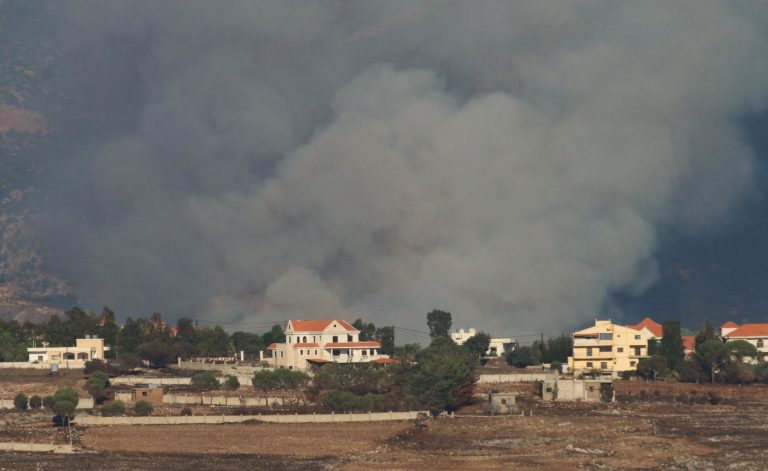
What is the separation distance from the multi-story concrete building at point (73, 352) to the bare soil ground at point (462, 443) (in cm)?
4019

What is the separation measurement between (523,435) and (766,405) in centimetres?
3022

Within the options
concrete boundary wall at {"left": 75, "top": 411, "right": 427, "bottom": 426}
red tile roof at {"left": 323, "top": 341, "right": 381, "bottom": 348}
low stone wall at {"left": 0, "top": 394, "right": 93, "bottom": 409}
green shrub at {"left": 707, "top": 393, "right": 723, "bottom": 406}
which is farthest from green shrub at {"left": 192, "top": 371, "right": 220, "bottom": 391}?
green shrub at {"left": 707, "top": 393, "right": 723, "bottom": 406}

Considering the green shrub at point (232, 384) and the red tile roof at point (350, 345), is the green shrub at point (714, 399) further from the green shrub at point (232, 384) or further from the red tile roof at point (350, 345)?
the green shrub at point (232, 384)

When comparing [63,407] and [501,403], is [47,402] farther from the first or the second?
[501,403]

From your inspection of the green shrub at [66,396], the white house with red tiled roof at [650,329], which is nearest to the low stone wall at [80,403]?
the green shrub at [66,396]

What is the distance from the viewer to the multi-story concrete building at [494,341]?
19371 cm

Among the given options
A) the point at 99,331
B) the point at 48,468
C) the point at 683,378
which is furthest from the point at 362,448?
the point at 99,331

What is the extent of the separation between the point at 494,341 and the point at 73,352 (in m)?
57.8

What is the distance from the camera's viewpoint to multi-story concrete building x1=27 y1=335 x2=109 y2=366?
16112 centimetres

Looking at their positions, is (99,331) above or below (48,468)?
above

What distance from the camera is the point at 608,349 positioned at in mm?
160625

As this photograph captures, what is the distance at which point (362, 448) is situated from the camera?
109 m

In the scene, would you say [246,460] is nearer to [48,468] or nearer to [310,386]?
[48,468]

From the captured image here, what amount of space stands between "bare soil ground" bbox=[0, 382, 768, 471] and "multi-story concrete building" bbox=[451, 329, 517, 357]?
64.3 m
